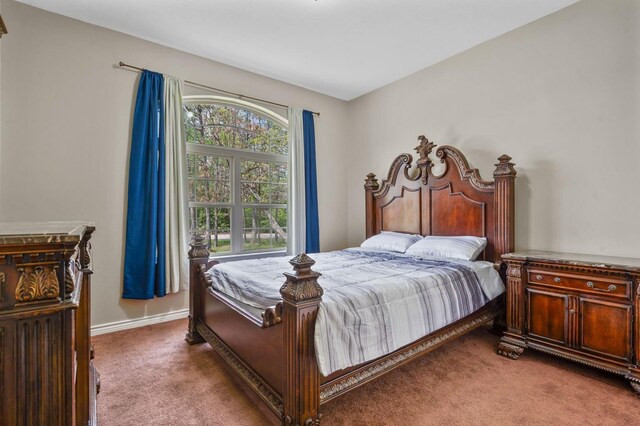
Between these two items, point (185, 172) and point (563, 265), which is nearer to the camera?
point (563, 265)

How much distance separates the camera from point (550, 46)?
9.36ft

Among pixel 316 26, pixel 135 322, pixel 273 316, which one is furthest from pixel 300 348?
pixel 316 26

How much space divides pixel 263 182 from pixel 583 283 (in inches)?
137

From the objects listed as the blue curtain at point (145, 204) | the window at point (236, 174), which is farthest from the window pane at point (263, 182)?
the blue curtain at point (145, 204)

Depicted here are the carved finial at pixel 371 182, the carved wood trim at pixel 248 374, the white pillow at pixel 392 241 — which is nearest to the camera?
the carved wood trim at pixel 248 374

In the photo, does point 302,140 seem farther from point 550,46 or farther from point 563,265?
point 563,265

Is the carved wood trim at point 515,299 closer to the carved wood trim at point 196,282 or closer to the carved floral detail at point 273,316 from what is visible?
the carved floral detail at point 273,316

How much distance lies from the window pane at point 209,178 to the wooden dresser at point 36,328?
2969 millimetres

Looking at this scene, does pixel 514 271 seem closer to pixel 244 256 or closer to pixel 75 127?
pixel 244 256

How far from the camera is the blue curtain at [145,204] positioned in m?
3.12

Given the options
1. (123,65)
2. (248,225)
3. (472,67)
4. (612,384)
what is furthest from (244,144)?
(612,384)

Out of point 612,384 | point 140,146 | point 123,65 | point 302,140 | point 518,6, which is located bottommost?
Result: point 612,384

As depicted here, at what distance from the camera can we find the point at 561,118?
278 centimetres

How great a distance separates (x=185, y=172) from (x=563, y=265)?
3.59 metres
